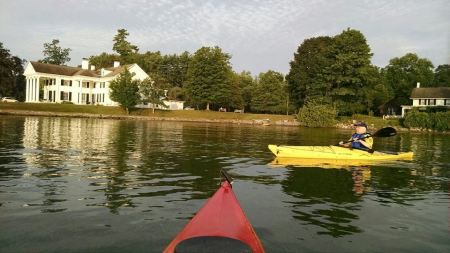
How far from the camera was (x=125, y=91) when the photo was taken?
7462 centimetres

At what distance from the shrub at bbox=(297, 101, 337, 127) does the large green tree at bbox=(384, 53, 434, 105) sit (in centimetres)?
3301

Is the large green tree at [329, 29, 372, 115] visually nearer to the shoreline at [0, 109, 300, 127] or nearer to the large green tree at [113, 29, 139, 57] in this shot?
the shoreline at [0, 109, 300, 127]

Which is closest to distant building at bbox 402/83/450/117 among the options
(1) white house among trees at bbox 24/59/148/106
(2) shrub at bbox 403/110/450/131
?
(2) shrub at bbox 403/110/450/131

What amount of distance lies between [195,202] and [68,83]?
83748 mm

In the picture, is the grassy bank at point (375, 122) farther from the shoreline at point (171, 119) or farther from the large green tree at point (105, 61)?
the large green tree at point (105, 61)

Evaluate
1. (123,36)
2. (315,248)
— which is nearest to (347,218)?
(315,248)

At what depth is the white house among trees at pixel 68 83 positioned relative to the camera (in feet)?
275

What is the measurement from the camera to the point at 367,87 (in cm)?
7600

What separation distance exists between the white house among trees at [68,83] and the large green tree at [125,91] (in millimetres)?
5812

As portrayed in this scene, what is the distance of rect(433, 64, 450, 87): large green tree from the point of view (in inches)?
3905

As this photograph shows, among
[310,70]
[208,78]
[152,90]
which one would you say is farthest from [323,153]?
[208,78]

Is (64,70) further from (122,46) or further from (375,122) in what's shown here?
(375,122)

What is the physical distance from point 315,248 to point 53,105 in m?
73.9

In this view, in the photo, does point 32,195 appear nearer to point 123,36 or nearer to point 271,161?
point 271,161
